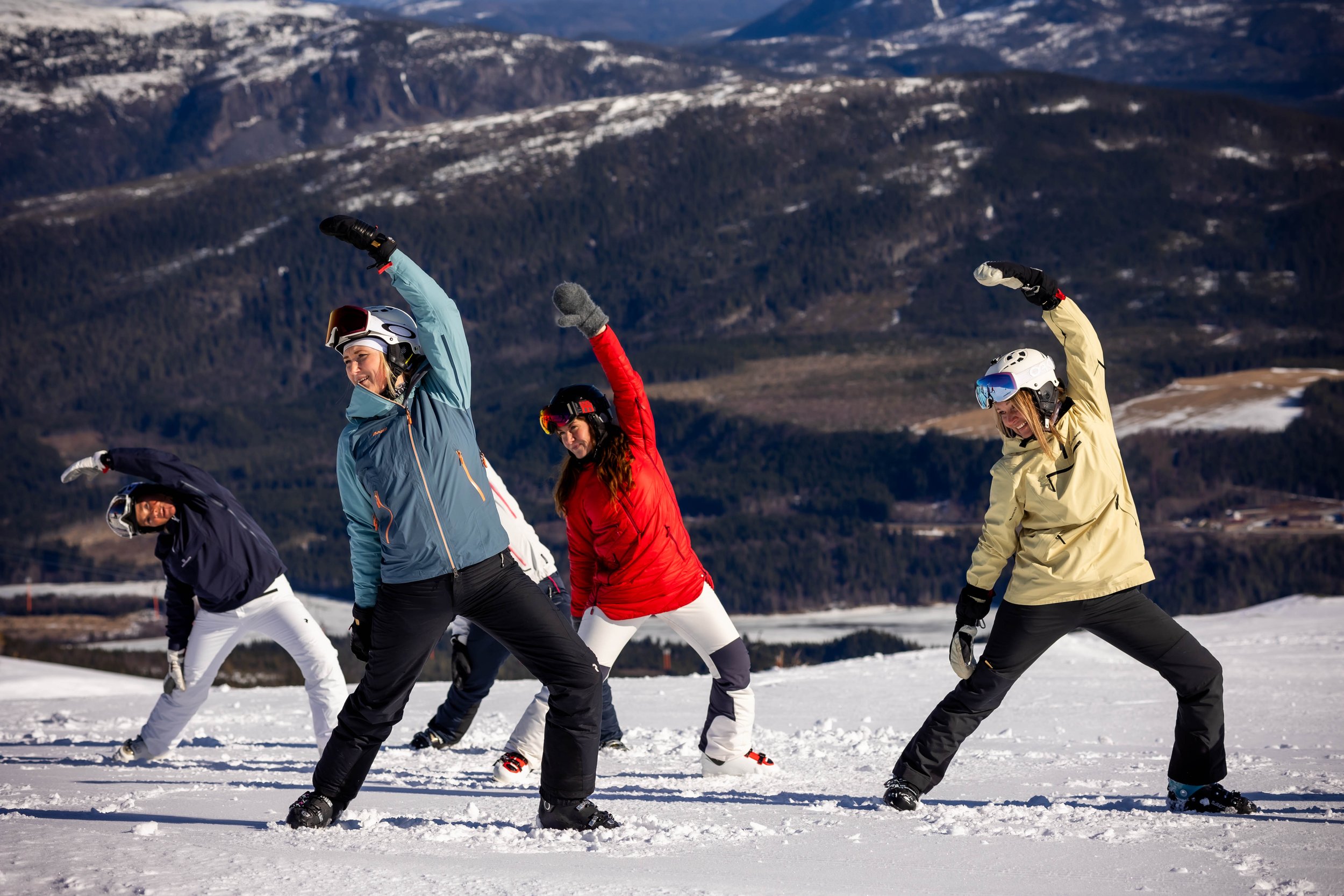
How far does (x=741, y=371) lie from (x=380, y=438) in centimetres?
14722

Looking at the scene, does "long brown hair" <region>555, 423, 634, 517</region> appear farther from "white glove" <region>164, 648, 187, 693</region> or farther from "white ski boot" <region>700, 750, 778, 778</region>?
"white glove" <region>164, 648, 187, 693</region>

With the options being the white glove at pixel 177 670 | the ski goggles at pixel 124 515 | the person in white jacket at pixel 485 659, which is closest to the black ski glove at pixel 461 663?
the person in white jacket at pixel 485 659

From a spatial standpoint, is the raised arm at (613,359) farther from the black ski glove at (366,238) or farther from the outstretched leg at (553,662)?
the outstretched leg at (553,662)

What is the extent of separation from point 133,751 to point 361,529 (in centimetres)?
341

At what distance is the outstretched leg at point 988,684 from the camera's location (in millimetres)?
5391

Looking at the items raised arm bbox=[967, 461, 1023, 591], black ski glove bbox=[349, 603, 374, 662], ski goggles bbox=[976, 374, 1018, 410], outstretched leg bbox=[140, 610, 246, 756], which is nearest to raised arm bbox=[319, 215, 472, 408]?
black ski glove bbox=[349, 603, 374, 662]

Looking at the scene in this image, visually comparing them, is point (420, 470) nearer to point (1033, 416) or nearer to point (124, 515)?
point (1033, 416)

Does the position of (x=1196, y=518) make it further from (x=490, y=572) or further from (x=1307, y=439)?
(x=490, y=572)

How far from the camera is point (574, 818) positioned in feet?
16.8

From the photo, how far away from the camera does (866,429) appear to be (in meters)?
128

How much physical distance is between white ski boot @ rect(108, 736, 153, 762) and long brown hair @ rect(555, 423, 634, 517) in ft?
10.5

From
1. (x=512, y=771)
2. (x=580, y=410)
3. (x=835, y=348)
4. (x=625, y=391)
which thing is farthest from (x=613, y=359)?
(x=835, y=348)

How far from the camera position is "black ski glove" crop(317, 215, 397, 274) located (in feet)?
16.0

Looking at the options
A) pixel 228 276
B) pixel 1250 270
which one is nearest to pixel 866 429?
pixel 1250 270
